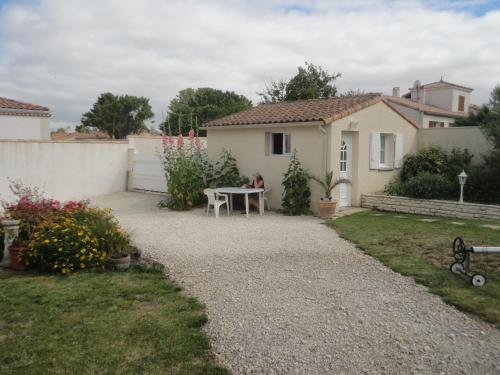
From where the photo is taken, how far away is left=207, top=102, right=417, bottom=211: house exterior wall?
12.8 meters

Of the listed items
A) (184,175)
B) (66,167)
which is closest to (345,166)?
(184,175)

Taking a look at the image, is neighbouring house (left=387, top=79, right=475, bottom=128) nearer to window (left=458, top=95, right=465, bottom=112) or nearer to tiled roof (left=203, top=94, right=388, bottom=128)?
window (left=458, top=95, right=465, bottom=112)

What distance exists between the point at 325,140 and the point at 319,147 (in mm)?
274

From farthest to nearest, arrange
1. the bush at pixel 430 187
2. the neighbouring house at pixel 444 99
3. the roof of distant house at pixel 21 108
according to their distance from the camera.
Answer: the neighbouring house at pixel 444 99, the roof of distant house at pixel 21 108, the bush at pixel 430 187

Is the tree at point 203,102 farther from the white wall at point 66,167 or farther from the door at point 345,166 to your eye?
the door at point 345,166

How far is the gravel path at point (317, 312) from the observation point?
404 cm

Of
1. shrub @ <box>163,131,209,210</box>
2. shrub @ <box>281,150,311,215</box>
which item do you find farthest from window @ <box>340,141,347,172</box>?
shrub @ <box>163,131,209,210</box>

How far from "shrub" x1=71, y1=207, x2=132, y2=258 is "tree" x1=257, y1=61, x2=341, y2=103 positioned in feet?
68.0

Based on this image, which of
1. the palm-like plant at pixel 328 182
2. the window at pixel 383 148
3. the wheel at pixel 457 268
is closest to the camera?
the wheel at pixel 457 268

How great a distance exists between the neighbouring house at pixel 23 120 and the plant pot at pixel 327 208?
17399 mm

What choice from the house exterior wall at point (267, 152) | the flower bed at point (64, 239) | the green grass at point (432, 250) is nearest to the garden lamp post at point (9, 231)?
the flower bed at point (64, 239)

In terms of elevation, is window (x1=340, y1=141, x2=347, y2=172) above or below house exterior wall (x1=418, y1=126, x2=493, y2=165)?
below

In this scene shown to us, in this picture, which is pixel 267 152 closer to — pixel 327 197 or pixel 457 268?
pixel 327 197

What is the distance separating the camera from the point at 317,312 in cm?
519
